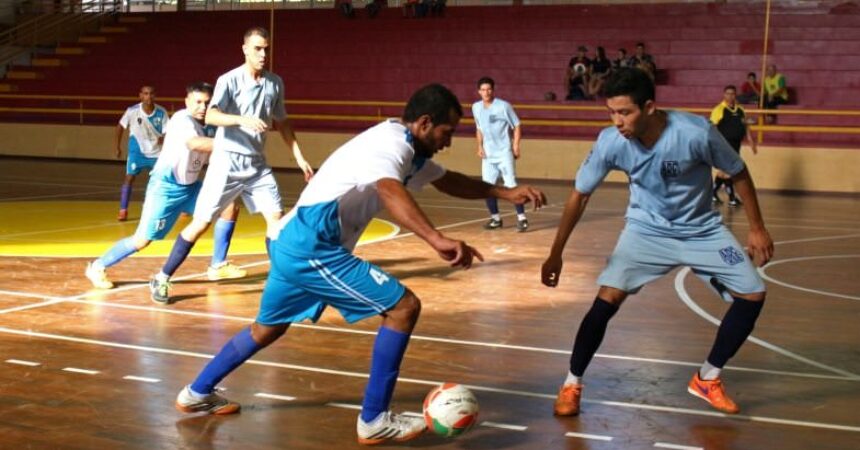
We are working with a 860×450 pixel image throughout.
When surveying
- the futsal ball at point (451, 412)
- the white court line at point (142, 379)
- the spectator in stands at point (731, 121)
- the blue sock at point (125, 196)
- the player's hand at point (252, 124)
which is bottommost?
the blue sock at point (125, 196)

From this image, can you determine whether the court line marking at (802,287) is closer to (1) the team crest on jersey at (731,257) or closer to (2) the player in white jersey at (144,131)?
(1) the team crest on jersey at (731,257)

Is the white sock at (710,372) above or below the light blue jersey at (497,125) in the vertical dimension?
below

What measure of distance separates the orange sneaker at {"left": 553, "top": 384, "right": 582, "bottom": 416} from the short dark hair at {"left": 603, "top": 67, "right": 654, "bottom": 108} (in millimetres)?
1527

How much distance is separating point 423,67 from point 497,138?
1357 cm

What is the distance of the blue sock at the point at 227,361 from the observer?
596 centimetres

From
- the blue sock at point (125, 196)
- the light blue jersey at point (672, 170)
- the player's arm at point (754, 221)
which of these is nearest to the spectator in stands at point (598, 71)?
the blue sock at point (125, 196)

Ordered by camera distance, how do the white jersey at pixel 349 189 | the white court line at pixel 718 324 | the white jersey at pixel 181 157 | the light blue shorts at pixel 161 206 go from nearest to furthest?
the white jersey at pixel 349 189 → the white court line at pixel 718 324 → the light blue shorts at pixel 161 206 → the white jersey at pixel 181 157

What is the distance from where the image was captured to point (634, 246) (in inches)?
254

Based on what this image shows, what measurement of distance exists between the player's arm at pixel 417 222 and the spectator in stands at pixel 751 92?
20733 millimetres

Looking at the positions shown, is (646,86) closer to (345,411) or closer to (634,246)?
(634,246)

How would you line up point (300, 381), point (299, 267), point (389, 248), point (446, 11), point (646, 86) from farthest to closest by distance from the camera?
1. point (446, 11)
2. point (389, 248)
3. point (300, 381)
4. point (646, 86)
5. point (299, 267)

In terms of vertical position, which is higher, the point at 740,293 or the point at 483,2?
the point at 483,2

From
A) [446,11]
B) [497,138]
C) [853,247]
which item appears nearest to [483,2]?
[446,11]

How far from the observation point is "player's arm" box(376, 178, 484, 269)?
5.15m
